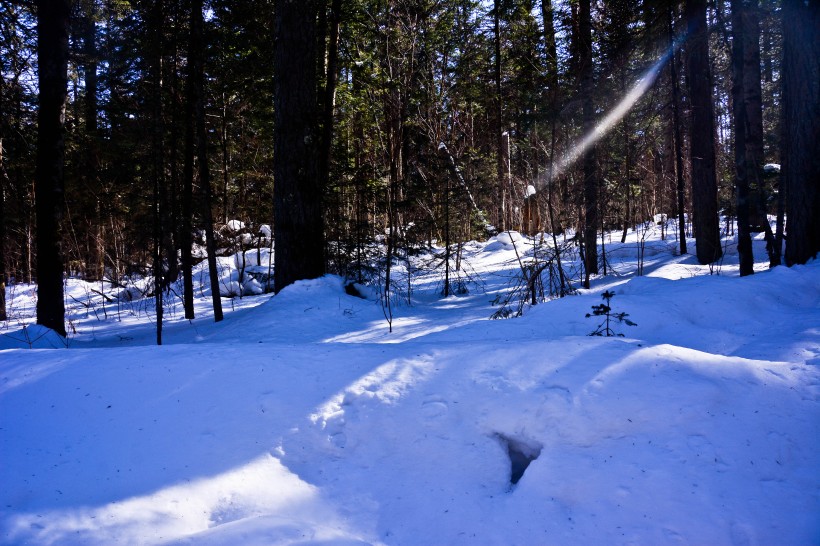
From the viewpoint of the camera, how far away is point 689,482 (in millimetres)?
2293

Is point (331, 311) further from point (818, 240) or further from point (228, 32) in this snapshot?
point (818, 240)

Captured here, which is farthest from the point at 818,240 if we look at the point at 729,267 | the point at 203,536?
the point at 203,536

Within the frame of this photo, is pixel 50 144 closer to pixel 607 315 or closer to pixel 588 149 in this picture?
pixel 607 315

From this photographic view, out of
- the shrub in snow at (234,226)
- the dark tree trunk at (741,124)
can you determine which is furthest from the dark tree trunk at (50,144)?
the dark tree trunk at (741,124)

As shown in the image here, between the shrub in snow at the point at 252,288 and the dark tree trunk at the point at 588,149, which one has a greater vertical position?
the dark tree trunk at the point at 588,149

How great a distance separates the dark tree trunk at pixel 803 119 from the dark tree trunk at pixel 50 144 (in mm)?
11354

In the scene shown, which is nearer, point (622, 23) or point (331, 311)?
point (331, 311)

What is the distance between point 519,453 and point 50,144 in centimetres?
821

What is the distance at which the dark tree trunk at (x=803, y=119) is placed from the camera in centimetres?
748

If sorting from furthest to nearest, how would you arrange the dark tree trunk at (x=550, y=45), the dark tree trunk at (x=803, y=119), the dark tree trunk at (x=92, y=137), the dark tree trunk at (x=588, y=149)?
1. the dark tree trunk at (x=92, y=137)
2. the dark tree trunk at (x=550, y=45)
3. the dark tree trunk at (x=588, y=149)
4. the dark tree trunk at (x=803, y=119)

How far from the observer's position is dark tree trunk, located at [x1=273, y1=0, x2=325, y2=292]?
7.99 m

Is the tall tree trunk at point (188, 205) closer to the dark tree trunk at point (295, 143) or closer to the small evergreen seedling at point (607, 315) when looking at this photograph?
the dark tree trunk at point (295, 143)

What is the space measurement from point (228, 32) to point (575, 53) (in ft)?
25.2

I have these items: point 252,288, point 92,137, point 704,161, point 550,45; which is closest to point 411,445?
point 252,288
